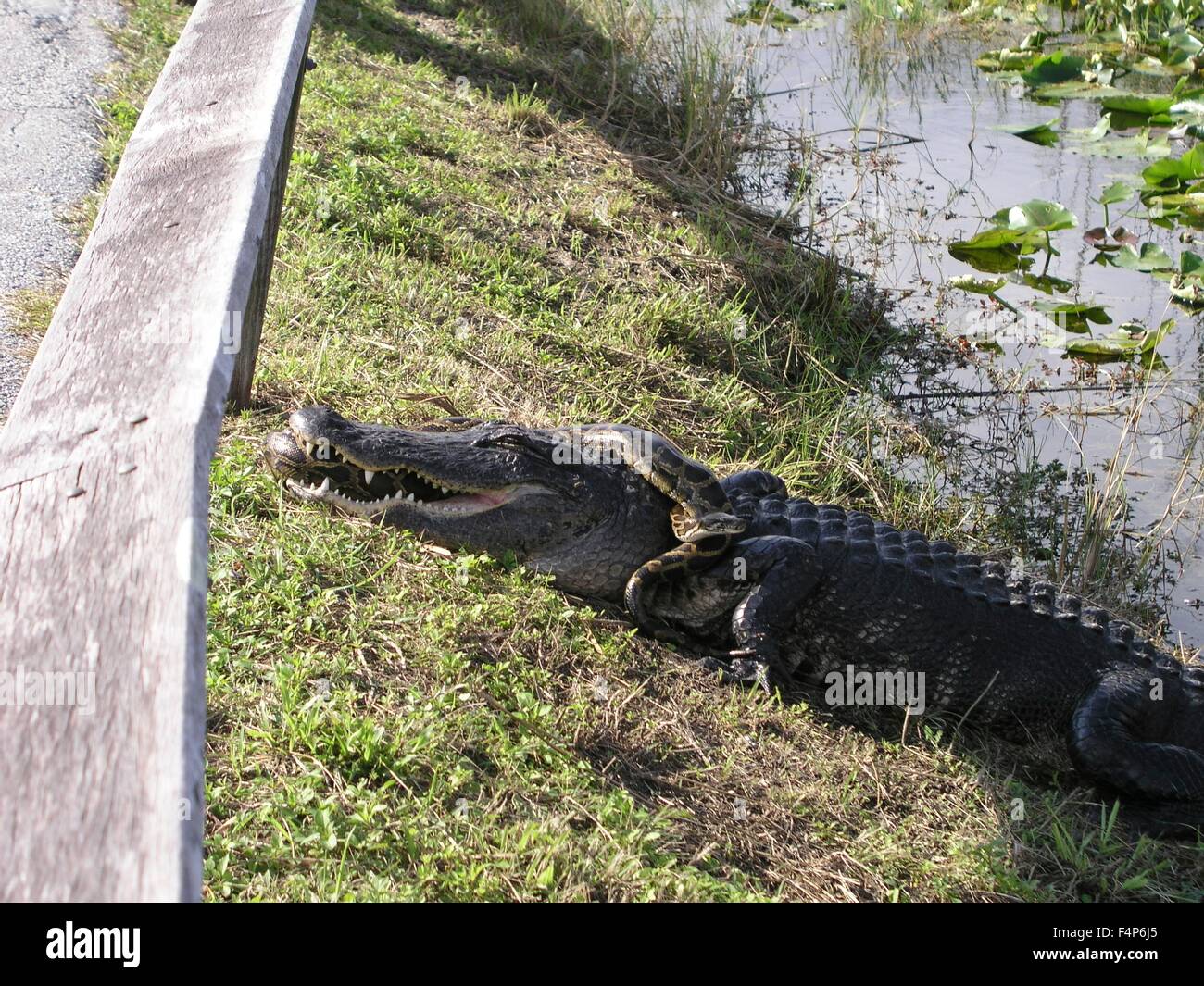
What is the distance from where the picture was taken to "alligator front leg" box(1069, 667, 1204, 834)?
3.92 meters

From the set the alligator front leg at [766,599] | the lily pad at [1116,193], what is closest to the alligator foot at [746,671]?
the alligator front leg at [766,599]

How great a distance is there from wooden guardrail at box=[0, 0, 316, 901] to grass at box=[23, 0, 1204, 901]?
3.50 feet

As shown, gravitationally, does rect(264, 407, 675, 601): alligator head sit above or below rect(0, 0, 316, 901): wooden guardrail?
below

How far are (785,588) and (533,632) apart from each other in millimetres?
1003

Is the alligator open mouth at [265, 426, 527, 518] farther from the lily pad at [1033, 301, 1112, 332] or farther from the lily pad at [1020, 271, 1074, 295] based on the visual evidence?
the lily pad at [1020, 271, 1074, 295]

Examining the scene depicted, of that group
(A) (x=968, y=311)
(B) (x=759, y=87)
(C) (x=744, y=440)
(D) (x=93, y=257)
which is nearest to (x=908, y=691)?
(C) (x=744, y=440)

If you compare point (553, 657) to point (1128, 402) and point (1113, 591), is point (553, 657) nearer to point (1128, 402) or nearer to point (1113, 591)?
point (1113, 591)

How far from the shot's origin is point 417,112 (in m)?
7.71

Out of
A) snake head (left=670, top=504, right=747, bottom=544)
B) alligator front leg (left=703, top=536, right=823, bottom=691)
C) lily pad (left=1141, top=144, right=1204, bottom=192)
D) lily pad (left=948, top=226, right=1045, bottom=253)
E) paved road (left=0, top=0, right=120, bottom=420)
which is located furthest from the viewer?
lily pad (left=1141, top=144, right=1204, bottom=192)

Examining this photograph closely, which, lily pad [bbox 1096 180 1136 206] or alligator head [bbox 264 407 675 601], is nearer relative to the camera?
alligator head [bbox 264 407 675 601]

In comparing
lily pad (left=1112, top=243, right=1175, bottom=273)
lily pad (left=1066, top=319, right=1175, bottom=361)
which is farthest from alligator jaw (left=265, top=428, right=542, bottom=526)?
lily pad (left=1112, top=243, right=1175, bottom=273)

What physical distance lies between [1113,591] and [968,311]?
8.00 feet

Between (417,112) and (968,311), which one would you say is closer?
(968,311)

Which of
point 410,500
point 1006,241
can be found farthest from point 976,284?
point 410,500
